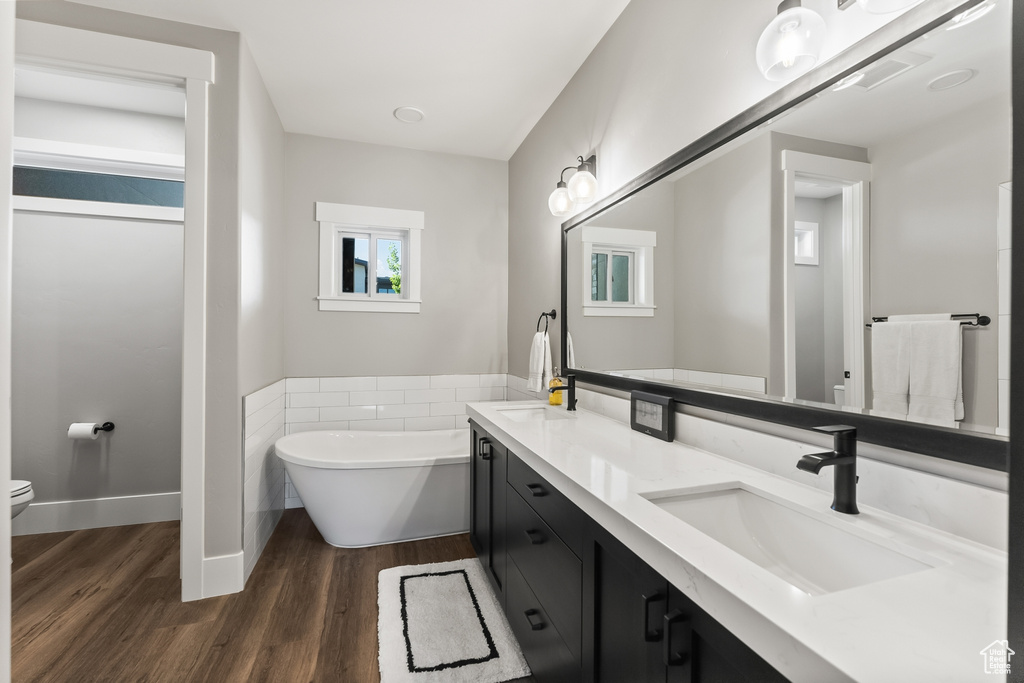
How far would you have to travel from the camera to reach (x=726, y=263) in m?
1.43

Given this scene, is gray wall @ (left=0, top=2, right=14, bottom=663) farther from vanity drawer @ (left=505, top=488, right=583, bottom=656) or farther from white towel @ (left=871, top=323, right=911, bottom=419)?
white towel @ (left=871, top=323, right=911, bottom=419)

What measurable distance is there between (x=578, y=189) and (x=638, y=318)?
2.27 feet

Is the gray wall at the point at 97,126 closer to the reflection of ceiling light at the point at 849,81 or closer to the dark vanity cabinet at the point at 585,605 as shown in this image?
the dark vanity cabinet at the point at 585,605

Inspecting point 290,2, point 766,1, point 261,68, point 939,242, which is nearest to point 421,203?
point 261,68

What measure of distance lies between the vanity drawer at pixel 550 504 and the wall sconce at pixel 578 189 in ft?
4.03

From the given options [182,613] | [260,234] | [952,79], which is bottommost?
[182,613]

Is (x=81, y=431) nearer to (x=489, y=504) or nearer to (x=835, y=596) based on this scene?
(x=489, y=504)

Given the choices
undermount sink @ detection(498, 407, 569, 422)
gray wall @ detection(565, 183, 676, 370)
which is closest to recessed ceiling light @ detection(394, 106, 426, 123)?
gray wall @ detection(565, 183, 676, 370)

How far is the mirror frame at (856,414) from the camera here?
0.39 meters

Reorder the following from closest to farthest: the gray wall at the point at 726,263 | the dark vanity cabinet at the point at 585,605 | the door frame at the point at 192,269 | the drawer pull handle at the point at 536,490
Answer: the dark vanity cabinet at the point at 585,605 < the gray wall at the point at 726,263 < the drawer pull handle at the point at 536,490 < the door frame at the point at 192,269

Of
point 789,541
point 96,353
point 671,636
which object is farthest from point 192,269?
point 789,541

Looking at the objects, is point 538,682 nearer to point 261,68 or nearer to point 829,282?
point 829,282

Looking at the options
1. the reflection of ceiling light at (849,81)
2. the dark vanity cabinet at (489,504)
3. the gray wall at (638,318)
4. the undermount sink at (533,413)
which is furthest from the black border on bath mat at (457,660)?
the reflection of ceiling light at (849,81)

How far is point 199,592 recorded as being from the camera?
6.95 feet
